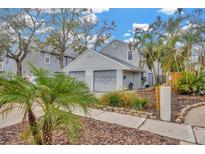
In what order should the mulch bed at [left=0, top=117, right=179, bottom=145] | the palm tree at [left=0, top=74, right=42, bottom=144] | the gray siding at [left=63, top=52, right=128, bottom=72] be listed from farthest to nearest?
the gray siding at [left=63, top=52, right=128, bottom=72] → the mulch bed at [left=0, top=117, right=179, bottom=145] → the palm tree at [left=0, top=74, right=42, bottom=144]

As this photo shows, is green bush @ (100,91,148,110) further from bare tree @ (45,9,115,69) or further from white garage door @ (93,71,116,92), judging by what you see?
bare tree @ (45,9,115,69)

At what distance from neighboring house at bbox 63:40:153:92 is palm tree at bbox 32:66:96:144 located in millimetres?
1501

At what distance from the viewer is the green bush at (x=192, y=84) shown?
19.3 ft

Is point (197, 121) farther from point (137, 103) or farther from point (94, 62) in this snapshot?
point (94, 62)

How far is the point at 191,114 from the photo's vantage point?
4008mm

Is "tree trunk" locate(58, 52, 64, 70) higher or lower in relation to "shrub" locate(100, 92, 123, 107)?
higher

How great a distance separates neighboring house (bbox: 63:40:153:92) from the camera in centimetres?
375

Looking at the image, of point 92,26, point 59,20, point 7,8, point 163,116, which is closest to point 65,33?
point 59,20

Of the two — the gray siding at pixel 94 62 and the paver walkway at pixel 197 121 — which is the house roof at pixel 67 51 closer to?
the gray siding at pixel 94 62

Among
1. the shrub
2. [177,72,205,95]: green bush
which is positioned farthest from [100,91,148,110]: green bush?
[177,72,205,95]: green bush

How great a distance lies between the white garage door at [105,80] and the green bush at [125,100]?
0.47 ft

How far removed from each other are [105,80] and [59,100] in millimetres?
1827
